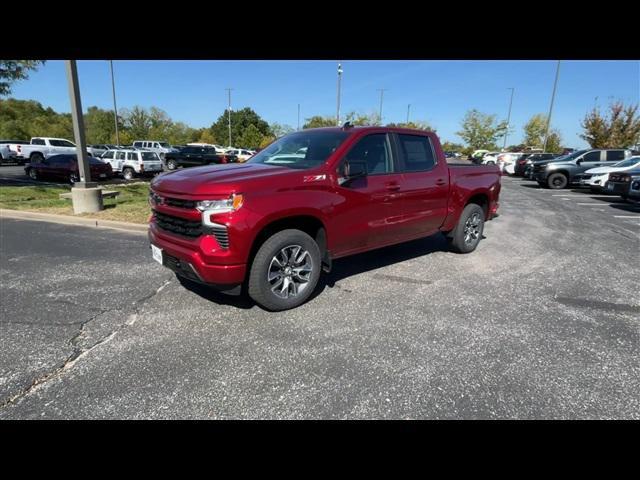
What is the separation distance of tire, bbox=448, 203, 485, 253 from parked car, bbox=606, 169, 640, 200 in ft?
25.4

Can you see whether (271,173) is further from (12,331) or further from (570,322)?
(570,322)

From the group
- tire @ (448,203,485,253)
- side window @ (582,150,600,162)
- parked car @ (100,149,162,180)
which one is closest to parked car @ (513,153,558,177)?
side window @ (582,150,600,162)

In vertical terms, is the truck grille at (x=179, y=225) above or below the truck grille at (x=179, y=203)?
below

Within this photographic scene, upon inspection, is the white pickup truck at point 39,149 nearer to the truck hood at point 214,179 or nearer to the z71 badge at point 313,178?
the truck hood at point 214,179

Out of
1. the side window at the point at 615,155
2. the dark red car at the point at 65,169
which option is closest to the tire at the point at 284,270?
the dark red car at the point at 65,169

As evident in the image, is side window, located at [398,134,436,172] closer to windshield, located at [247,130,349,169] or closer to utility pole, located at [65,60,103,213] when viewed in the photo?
windshield, located at [247,130,349,169]

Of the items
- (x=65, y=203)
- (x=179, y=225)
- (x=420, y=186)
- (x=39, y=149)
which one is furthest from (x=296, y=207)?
(x=39, y=149)

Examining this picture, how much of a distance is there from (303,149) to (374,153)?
872 mm

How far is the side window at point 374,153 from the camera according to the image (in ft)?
13.6

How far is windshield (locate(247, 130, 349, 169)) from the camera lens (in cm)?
401

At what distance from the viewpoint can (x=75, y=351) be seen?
2902mm

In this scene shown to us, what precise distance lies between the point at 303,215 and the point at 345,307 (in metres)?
1.08
